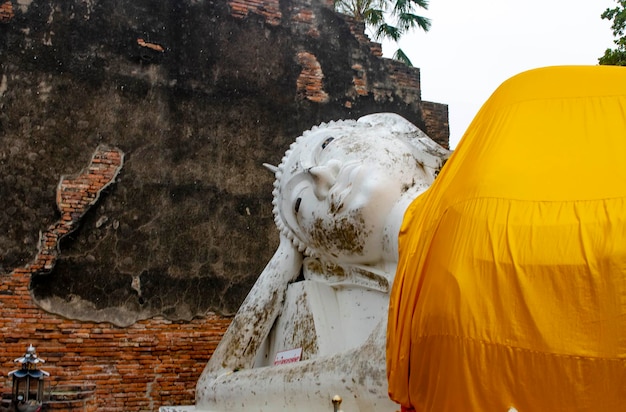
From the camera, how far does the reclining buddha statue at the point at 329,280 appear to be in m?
2.71

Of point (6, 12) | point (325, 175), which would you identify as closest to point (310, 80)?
point (6, 12)

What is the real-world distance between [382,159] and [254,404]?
3.49ft

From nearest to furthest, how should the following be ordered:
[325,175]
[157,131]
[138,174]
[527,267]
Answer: [527,267], [325,175], [138,174], [157,131]

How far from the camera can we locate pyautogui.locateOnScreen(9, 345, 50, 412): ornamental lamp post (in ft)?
20.4

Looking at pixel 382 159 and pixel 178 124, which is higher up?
pixel 178 124

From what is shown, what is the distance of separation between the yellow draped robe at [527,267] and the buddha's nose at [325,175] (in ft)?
2.35

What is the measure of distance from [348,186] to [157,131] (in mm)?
5367

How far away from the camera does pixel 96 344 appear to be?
7348 millimetres

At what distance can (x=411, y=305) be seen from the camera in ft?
7.00

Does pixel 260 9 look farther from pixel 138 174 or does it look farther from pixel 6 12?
pixel 6 12

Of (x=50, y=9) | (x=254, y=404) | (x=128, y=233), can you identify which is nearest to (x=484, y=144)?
(x=254, y=404)

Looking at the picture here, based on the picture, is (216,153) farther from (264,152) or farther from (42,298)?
(42,298)

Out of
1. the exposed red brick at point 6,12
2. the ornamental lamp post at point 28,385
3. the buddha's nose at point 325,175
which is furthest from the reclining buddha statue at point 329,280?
the exposed red brick at point 6,12

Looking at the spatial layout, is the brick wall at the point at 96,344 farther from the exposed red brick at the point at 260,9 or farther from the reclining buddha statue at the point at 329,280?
the reclining buddha statue at the point at 329,280
